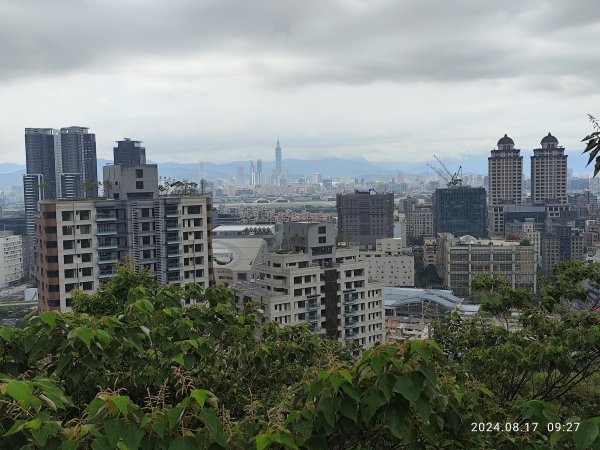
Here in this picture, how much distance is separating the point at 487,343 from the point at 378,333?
1607 cm

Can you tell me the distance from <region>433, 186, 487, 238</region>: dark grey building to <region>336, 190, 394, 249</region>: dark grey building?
Result: 974 cm

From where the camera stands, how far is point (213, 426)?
8.10 ft

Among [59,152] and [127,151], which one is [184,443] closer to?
[127,151]

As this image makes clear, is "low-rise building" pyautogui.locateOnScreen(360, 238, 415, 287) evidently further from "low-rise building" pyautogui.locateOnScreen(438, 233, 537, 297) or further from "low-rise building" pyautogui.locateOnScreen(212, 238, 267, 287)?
"low-rise building" pyautogui.locateOnScreen(212, 238, 267, 287)

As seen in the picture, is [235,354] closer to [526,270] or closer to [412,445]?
[412,445]

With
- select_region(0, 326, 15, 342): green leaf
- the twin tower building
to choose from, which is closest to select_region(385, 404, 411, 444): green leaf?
A: select_region(0, 326, 15, 342): green leaf

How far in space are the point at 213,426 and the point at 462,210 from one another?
292ft

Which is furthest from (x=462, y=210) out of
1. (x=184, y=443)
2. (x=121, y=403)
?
(x=121, y=403)

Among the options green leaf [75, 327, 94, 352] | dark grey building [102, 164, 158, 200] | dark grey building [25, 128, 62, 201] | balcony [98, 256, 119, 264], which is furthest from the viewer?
dark grey building [25, 128, 62, 201]

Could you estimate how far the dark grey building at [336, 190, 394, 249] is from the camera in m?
82.4

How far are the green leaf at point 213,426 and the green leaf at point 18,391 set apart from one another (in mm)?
725

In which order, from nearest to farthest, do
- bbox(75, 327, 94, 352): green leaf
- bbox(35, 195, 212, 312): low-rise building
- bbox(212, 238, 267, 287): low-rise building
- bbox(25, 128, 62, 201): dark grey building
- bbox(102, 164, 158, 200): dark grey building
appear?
bbox(75, 327, 94, 352): green leaf, bbox(35, 195, 212, 312): low-rise building, bbox(102, 164, 158, 200): dark grey building, bbox(212, 238, 267, 287): low-rise building, bbox(25, 128, 62, 201): dark grey building

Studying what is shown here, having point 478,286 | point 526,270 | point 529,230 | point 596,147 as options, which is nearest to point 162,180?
point 478,286

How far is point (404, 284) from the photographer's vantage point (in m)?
57.8
